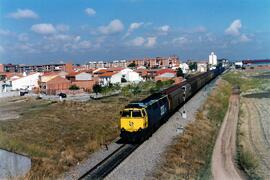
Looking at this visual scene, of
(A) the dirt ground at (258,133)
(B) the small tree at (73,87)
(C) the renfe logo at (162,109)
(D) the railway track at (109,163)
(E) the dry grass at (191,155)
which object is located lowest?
(A) the dirt ground at (258,133)

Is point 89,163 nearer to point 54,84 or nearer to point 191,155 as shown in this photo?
point 191,155

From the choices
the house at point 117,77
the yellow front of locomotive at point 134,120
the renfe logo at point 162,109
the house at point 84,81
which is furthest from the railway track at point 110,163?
the house at point 117,77

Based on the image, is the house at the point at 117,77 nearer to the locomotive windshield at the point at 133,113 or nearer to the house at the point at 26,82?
the house at the point at 26,82

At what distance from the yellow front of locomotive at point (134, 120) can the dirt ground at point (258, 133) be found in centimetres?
836

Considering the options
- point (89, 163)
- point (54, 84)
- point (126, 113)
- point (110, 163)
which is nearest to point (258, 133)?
point (126, 113)

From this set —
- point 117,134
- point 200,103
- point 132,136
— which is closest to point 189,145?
point 132,136

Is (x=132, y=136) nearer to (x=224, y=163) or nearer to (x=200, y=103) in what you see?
(x=224, y=163)

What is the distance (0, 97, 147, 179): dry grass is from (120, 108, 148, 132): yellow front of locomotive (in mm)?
2479

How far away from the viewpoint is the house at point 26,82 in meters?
101

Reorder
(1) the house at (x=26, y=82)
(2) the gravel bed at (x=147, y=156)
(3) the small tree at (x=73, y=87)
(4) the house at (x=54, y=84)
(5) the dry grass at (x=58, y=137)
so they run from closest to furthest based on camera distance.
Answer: (2) the gravel bed at (x=147, y=156) < (5) the dry grass at (x=58, y=137) < (3) the small tree at (x=73, y=87) < (4) the house at (x=54, y=84) < (1) the house at (x=26, y=82)

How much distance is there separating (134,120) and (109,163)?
5061 millimetres

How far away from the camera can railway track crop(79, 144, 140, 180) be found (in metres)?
17.3

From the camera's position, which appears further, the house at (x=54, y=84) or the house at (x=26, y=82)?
the house at (x=26, y=82)

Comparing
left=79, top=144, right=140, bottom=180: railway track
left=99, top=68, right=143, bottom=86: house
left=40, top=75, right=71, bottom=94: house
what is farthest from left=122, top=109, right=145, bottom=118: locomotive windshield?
left=99, top=68, right=143, bottom=86: house
